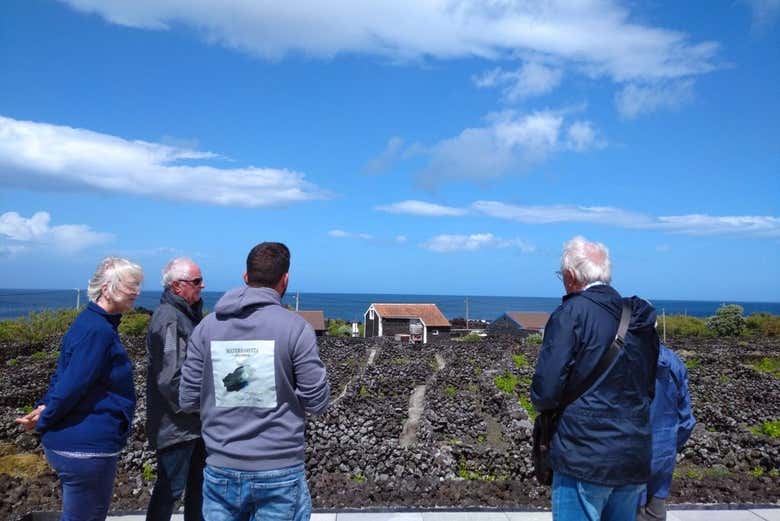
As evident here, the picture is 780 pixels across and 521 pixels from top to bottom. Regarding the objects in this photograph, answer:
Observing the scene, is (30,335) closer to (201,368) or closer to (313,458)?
(313,458)

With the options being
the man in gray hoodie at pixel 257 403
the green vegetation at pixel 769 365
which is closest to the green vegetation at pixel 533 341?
the green vegetation at pixel 769 365

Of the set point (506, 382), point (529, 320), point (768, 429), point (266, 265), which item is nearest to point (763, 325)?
point (529, 320)

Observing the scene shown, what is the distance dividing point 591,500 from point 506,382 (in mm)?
13847

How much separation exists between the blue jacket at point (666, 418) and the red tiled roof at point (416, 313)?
1360 inches

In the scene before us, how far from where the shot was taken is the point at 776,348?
26312 millimetres

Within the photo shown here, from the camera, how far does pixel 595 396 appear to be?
2.88 meters

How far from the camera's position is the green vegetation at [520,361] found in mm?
20719

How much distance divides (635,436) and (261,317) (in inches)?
69.4

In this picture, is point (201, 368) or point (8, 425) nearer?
point (201, 368)

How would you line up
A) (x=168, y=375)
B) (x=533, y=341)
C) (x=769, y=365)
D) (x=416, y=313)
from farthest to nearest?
(x=416, y=313) < (x=533, y=341) < (x=769, y=365) < (x=168, y=375)

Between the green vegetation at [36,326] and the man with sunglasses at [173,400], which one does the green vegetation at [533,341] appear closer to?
the green vegetation at [36,326]

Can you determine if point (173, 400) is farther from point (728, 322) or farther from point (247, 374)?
point (728, 322)

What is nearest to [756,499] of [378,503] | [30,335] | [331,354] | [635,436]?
[378,503]

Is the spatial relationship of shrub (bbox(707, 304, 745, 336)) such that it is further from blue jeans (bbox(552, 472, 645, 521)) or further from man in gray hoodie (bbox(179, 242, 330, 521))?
man in gray hoodie (bbox(179, 242, 330, 521))
